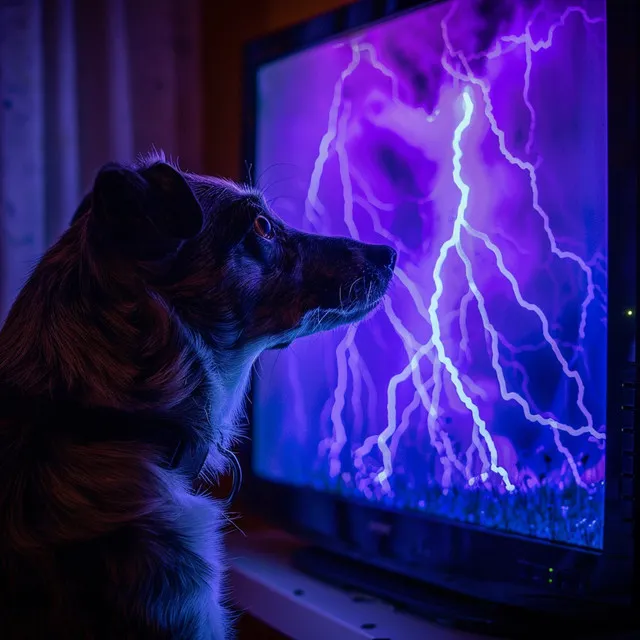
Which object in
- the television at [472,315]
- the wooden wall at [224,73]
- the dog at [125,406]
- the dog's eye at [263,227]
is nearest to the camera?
the dog at [125,406]

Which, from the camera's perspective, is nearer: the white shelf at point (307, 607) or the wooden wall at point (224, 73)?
the white shelf at point (307, 607)

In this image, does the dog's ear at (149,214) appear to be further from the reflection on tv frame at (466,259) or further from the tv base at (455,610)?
the tv base at (455,610)

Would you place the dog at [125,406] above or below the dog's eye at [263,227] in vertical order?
below

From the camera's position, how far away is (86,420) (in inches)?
34.1

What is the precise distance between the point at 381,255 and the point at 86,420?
60cm

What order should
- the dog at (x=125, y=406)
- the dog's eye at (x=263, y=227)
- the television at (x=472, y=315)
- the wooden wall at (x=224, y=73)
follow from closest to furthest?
the dog at (x=125, y=406), the television at (x=472, y=315), the dog's eye at (x=263, y=227), the wooden wall at (x=224, y=73)

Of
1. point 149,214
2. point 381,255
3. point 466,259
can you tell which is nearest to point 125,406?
point 149,214

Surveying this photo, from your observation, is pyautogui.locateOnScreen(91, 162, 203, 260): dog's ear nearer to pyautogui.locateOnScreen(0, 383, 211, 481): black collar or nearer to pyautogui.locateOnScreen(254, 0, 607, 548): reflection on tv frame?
pyautogui.locateOnScreen(0, 383, 211, 481): black collar

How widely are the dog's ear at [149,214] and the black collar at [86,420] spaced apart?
227mm

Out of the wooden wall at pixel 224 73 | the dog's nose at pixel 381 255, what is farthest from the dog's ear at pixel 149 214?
the wooden wall at pixel 224 73

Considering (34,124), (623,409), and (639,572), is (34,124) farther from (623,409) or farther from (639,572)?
(639,572)

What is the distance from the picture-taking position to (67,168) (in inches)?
69.4

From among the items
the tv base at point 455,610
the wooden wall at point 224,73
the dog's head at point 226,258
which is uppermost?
the wooden wall at point 224,73

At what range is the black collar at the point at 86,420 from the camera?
2.82ft
